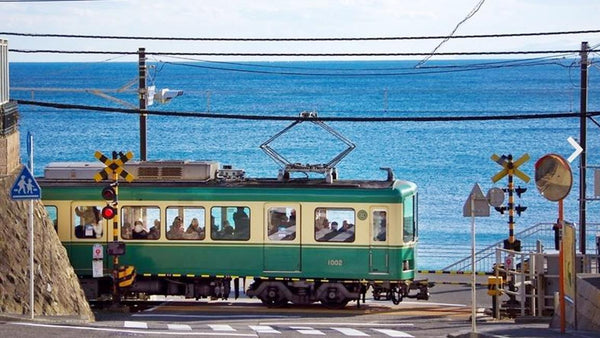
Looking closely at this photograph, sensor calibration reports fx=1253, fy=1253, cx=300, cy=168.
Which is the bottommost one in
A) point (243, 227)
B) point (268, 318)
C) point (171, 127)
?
point (268, 318)

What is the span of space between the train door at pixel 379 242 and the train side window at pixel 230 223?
2.64m

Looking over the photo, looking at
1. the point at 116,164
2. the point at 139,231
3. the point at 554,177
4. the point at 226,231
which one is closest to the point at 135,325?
the point at 116,164

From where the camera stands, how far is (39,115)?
441 ft

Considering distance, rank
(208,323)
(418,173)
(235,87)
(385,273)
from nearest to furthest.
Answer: (208,323)
(385,273)
(418,173)
(235,87)

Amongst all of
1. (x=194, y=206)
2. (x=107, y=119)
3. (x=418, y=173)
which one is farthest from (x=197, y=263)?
(x=107, y=119)

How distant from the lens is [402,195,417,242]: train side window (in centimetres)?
2634

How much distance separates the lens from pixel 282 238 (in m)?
26.4

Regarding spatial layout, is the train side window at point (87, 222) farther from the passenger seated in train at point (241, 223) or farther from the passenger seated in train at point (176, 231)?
the passenger seated in train at point (241, 223)

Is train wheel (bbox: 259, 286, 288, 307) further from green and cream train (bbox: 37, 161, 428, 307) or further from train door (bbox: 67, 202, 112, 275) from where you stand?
train door (bbox: 67, 202, 112, 275)

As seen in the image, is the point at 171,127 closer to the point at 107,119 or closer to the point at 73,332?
the point at 107,119

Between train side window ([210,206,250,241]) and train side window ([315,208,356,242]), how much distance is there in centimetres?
151

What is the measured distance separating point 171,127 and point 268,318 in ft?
310

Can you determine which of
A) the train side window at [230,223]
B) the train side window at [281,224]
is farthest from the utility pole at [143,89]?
the train side window at [281,224]

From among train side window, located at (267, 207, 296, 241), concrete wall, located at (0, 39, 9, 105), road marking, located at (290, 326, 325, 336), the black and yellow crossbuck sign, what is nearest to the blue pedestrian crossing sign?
road marking, located at (290, 326, 325, 336)
